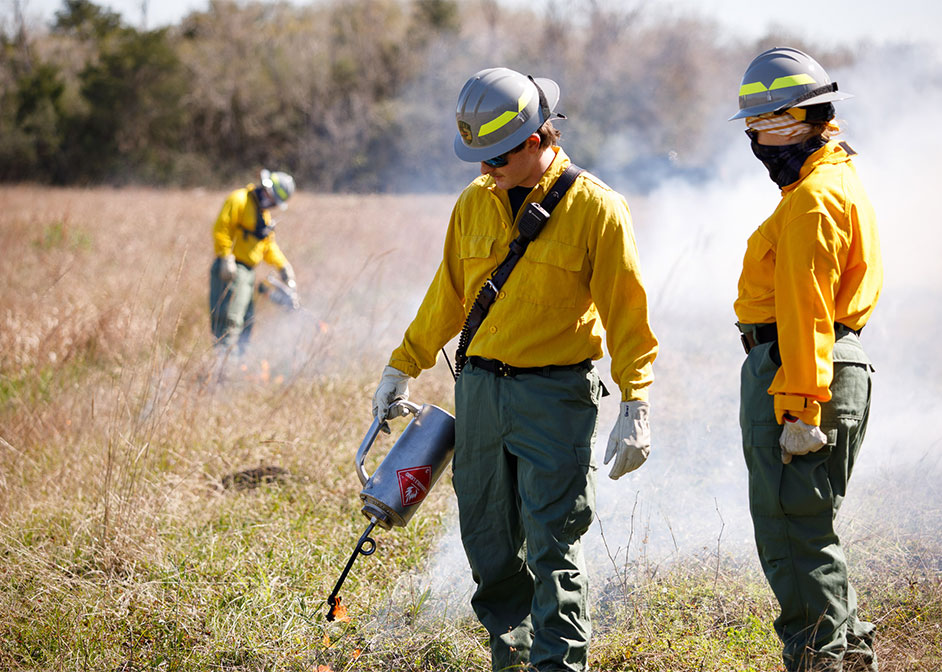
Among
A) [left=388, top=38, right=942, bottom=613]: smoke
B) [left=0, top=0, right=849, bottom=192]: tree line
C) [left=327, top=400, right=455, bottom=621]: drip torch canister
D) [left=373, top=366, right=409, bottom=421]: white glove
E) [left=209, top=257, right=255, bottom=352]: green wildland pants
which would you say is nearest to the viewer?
[left=327, top=400, right=455, bottom=621]: drip torch canister

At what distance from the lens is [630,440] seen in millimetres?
2391

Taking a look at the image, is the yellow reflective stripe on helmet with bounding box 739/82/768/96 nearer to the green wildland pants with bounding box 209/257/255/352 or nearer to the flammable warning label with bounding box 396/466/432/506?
the flammable warning label with bounding box 396/466/432/506

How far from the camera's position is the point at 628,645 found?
9.33ft

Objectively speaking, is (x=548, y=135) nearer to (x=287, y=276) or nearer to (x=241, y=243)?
(x=241, y=243)

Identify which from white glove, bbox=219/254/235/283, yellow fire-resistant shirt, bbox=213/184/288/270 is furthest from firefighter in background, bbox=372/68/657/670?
yellow fire-resistant shirt, bbox=213/184/288/270

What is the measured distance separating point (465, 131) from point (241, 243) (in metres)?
5.05

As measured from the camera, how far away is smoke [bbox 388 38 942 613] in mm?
3568

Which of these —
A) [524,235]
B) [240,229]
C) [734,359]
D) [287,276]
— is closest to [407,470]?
[524,235]

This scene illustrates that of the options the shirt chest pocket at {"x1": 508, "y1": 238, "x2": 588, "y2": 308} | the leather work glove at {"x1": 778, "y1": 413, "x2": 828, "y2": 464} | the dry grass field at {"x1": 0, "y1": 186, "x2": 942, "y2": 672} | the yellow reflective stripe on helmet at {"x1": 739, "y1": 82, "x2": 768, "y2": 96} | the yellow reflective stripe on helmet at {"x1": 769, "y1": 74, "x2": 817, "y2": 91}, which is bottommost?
the dry grass field at {"x1": 0, "y1": 186, "x2": 942, "y2": 672}

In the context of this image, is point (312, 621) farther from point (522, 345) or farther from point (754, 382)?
point (754, 382)

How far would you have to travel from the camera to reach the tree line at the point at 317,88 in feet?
74.0

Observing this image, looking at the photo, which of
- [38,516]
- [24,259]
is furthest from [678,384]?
[24,259]

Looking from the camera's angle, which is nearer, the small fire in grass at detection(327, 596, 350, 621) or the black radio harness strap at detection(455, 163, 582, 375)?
the black radio harness strap at detection(455, 163, 582, 375)

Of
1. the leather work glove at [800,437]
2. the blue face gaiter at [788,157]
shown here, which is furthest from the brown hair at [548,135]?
the leather work glove at [800,437]
